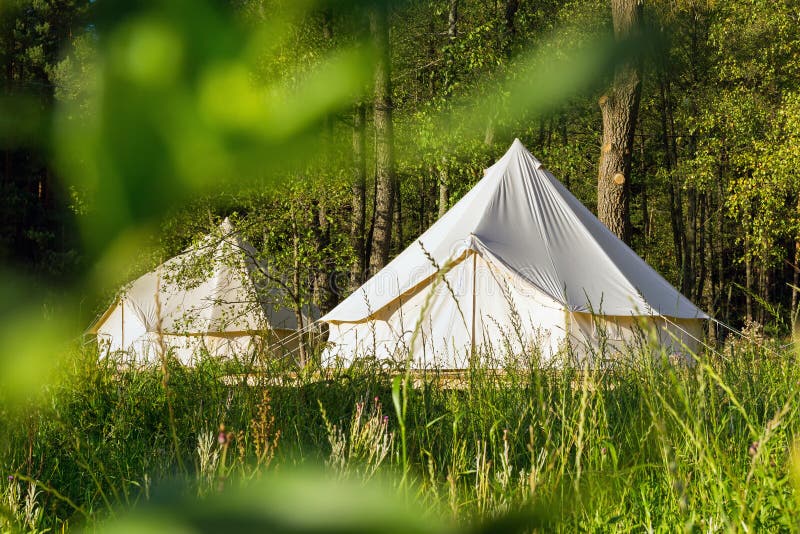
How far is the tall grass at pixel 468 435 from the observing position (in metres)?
1.50

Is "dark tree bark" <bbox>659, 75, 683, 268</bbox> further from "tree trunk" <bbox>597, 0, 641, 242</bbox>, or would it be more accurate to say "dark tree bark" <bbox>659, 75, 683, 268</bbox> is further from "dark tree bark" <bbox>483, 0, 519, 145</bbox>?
"dark tree bark" <bbox>483, 0, 519, 145</bbox>

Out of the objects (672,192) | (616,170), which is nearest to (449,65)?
(616,170)

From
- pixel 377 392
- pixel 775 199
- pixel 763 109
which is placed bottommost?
pixel 377 392

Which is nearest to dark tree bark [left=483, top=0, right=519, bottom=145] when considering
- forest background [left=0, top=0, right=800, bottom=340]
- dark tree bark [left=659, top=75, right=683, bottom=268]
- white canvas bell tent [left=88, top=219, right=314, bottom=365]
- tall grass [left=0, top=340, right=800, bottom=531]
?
forest background [left=0, top=0, right=800, bottom=340]

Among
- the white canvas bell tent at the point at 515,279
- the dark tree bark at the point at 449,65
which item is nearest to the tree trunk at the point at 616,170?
the white canvas bell tent at the point at 515,279

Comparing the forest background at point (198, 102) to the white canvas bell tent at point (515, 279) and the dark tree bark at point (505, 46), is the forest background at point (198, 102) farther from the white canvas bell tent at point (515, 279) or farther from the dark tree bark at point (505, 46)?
the white canvas bell tent at point (515, 279)

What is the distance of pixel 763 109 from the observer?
1574cm

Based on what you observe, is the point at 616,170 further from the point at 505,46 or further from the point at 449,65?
the point at 505,46

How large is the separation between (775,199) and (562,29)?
16322mm

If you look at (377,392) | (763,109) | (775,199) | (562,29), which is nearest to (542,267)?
(377,392)

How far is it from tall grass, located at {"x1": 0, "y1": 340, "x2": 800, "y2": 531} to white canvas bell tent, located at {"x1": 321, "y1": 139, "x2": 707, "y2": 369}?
3.86 meters

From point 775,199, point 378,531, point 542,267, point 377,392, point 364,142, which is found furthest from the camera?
point 775,199

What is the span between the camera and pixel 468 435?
9.03 feet

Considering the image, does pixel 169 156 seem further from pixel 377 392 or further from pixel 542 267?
pixel 542 267
